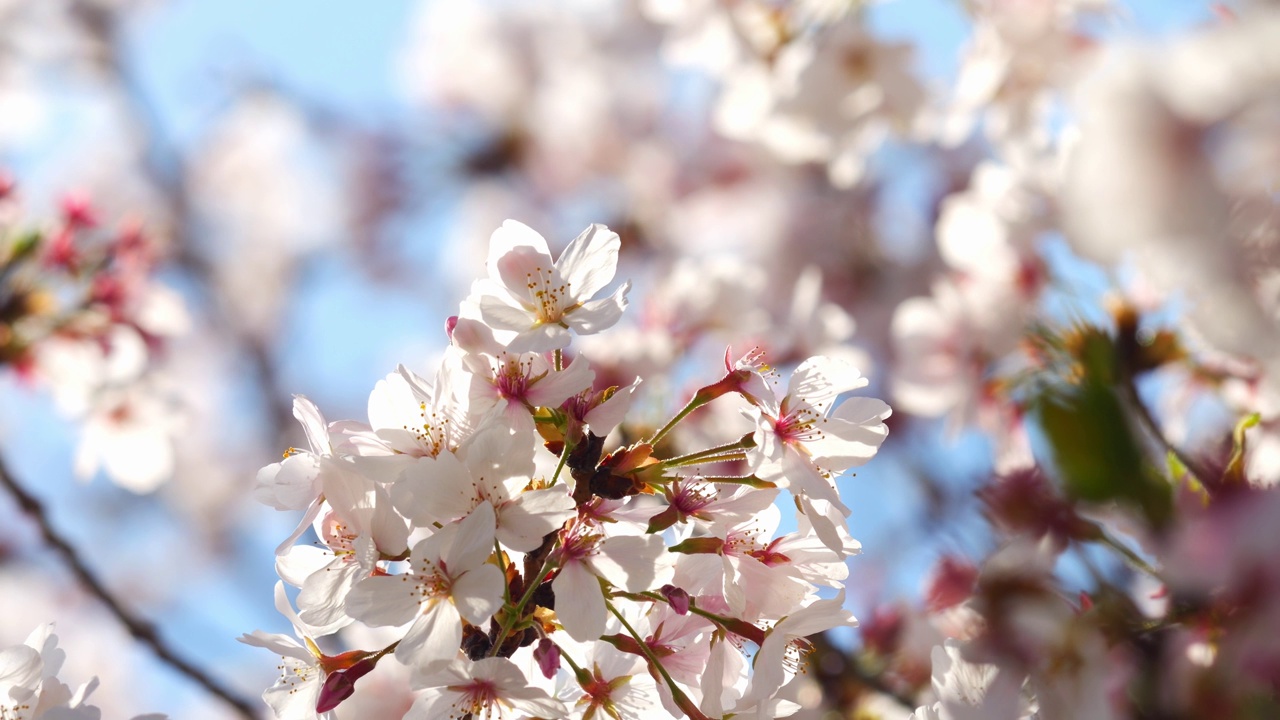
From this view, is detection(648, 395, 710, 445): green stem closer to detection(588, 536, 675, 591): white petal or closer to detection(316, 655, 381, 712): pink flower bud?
detection(588, 536, 675, 591): white petal

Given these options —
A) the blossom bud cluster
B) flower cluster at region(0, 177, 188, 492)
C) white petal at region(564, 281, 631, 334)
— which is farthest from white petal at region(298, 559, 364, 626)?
flower cluster at region(0, 177, 188, 492)

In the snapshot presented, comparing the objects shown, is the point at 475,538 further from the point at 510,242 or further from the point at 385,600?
the point at 510,242

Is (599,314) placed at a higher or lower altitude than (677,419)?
higher

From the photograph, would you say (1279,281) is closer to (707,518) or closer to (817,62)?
(707,518)

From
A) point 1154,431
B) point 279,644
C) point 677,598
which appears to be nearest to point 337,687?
point 279,644

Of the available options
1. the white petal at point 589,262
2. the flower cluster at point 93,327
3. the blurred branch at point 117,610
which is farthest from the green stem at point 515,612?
the flower cluster at point 93,327
